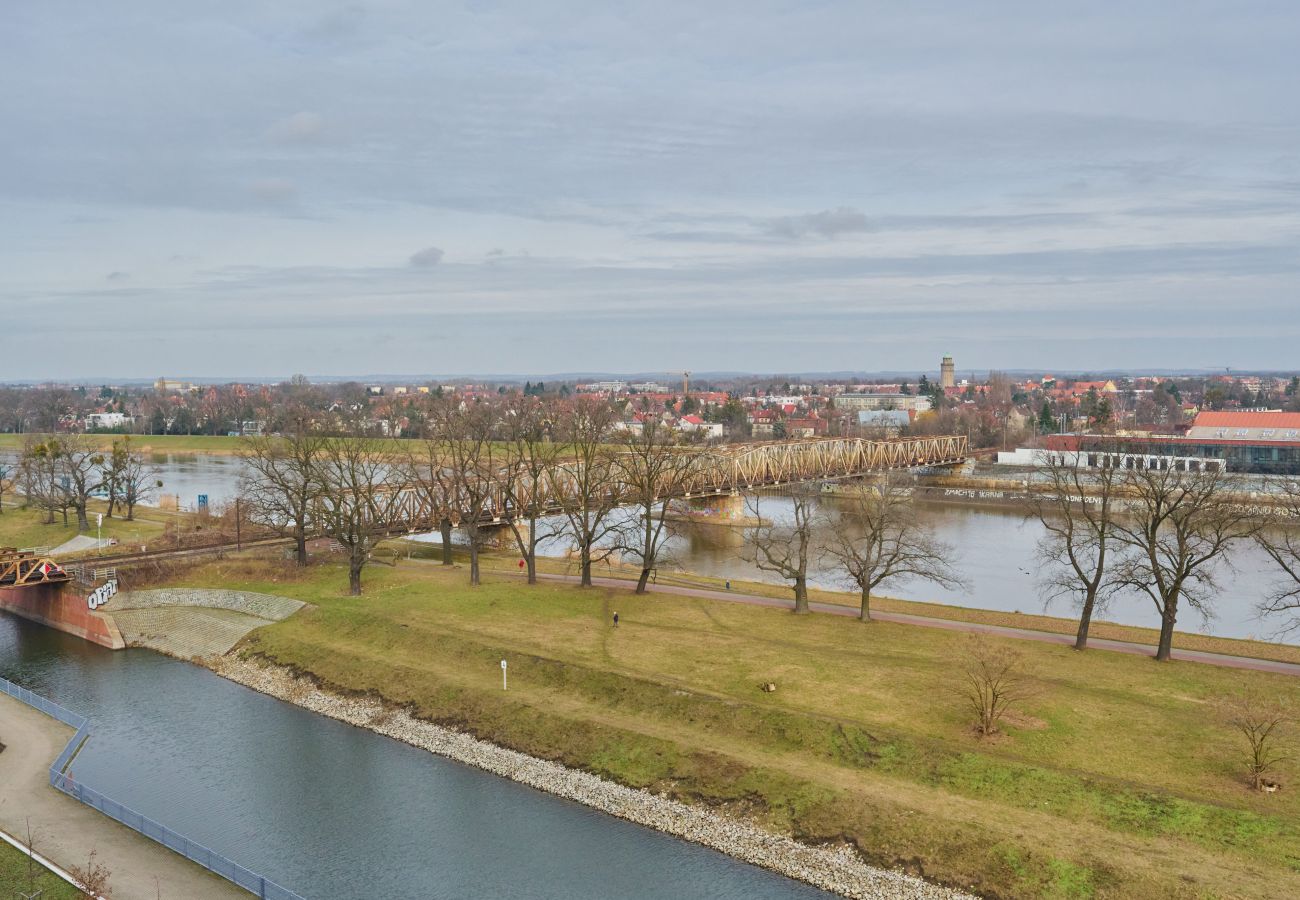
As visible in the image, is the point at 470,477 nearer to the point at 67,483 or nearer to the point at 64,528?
the point at 64,528

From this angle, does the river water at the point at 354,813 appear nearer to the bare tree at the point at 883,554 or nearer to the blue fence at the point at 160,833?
the blue fence at the point at 160,833

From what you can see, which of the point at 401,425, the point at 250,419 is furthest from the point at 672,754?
the point at 250,419

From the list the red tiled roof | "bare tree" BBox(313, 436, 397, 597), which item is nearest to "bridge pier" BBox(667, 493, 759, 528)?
"bare tree" BBox(313, 436, 397, 597)

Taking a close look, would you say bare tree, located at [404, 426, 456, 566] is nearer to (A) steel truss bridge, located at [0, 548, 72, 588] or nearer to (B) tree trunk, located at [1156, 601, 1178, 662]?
(A) steel truss bridge, located at [0, 548, 72, 588]

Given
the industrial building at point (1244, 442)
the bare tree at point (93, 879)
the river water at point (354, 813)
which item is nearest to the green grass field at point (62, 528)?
the river water at point (354, 813)

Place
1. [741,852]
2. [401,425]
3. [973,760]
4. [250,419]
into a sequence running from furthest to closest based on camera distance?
[250,419], [401,425], [973,760], [741,852]

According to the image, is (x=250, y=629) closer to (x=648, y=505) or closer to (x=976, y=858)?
(x=648, y=505)
